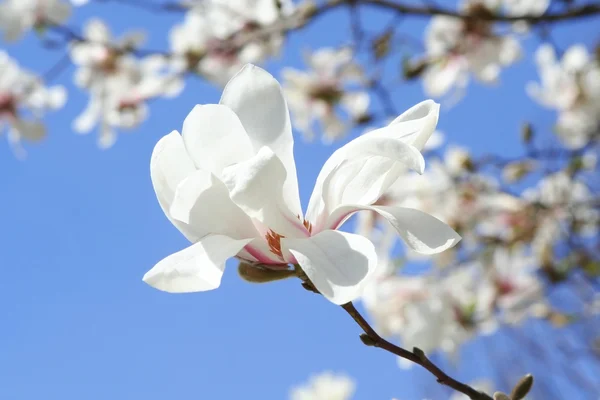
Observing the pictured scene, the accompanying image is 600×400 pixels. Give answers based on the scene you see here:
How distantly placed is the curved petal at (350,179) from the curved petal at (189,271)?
0.30ft

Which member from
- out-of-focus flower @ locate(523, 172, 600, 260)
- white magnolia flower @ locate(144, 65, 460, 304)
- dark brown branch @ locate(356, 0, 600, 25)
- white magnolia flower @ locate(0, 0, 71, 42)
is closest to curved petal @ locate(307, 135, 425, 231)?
white magnolia flower @ locate(144, 65, 460, 304)

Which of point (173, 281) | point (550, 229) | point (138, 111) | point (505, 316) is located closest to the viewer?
point (173, 281)

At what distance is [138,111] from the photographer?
7.31ft

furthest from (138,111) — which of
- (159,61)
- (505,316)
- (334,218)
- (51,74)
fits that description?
(334,218)

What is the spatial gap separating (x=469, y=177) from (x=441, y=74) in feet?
1.06

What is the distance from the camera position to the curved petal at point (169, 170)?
1.59 feet

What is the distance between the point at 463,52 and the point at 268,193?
5.64 feet

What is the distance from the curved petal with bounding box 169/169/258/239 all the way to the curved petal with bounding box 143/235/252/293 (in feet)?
0.10

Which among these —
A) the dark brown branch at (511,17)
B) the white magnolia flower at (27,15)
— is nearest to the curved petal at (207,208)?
the dark brown branch at (511,17)

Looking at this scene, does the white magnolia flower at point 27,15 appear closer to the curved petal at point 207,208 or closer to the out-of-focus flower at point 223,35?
the out-of-focus flower at point 223,35

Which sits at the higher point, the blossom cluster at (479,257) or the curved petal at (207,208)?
the curved petal at (207,208)

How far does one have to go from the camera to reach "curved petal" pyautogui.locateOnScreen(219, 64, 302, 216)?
52cm

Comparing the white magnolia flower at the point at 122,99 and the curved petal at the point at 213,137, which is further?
the white magnolia flower at the point at 122,99

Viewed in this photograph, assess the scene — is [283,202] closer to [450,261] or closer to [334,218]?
[334,218]
